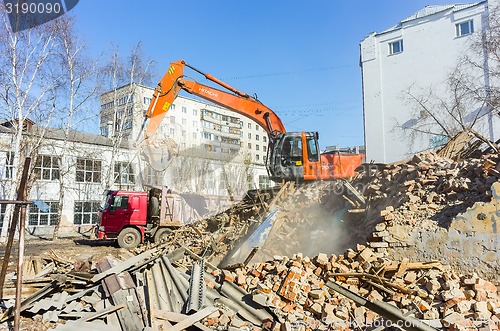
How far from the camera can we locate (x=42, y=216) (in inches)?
850

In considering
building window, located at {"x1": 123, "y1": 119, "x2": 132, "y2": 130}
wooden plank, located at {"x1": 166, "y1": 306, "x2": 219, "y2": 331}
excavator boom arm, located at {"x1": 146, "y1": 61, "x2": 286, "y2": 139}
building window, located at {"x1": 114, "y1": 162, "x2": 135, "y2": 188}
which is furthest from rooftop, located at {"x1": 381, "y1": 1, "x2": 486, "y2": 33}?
wooden plank, located at {"x1": 166, "y1": 306, "x2": 219, "y2": 331}

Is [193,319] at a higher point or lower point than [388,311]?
lower

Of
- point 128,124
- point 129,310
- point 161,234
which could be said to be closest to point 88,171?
point 128,124

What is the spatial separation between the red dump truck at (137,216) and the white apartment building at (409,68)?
18942 mm

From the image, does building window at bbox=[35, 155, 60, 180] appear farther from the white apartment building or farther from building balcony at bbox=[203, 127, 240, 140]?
building balcony at bbox=[203, 127, 240, 140]

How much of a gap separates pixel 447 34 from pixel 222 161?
2202 centimetres

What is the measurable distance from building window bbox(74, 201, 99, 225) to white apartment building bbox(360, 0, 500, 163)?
20.8 meters

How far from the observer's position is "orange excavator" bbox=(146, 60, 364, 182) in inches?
453

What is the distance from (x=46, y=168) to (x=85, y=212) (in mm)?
3615

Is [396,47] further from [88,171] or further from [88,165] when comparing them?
[88,171]

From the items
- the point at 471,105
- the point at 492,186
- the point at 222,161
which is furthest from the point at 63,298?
the point at 222,161

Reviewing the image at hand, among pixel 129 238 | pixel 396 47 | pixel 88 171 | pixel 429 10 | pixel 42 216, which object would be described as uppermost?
pixel 429 10

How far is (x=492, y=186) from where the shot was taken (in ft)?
21.4

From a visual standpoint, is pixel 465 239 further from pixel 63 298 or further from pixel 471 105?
pixel 471 105
